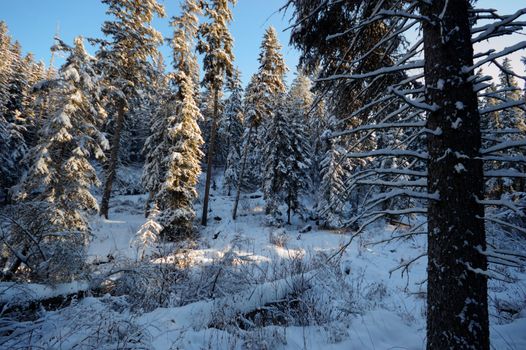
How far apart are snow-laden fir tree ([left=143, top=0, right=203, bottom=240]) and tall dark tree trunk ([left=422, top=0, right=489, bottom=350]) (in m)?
15.3

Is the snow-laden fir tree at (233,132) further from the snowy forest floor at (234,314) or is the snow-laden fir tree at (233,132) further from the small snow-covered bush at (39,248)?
the small snow-covered bush at (39,248)

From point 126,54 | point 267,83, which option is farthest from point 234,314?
point 267,83

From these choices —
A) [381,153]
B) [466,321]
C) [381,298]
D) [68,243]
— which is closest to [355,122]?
[381,153]

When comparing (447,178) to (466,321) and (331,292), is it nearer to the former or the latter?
(466,321)

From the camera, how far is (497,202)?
76.4 inches

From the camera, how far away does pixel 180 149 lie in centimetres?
1711

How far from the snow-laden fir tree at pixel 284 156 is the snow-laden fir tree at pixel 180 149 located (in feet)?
24.5

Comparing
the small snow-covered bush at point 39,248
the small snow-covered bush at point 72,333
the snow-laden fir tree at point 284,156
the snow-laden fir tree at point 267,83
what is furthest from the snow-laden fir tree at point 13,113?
the small snow-covered bush at point 72,333

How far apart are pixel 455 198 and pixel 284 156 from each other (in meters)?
22.2

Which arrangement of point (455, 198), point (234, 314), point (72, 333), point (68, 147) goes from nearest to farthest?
point (455, 198) < point (72, 333) < point (234, 314) < point (68, 147)

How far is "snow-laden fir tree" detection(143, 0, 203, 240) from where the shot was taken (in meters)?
16.6

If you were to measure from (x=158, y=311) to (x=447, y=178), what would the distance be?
407 cm

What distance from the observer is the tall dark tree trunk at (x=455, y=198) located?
1.98 meters

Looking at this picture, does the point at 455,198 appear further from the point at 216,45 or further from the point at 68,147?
the point at 216,45
